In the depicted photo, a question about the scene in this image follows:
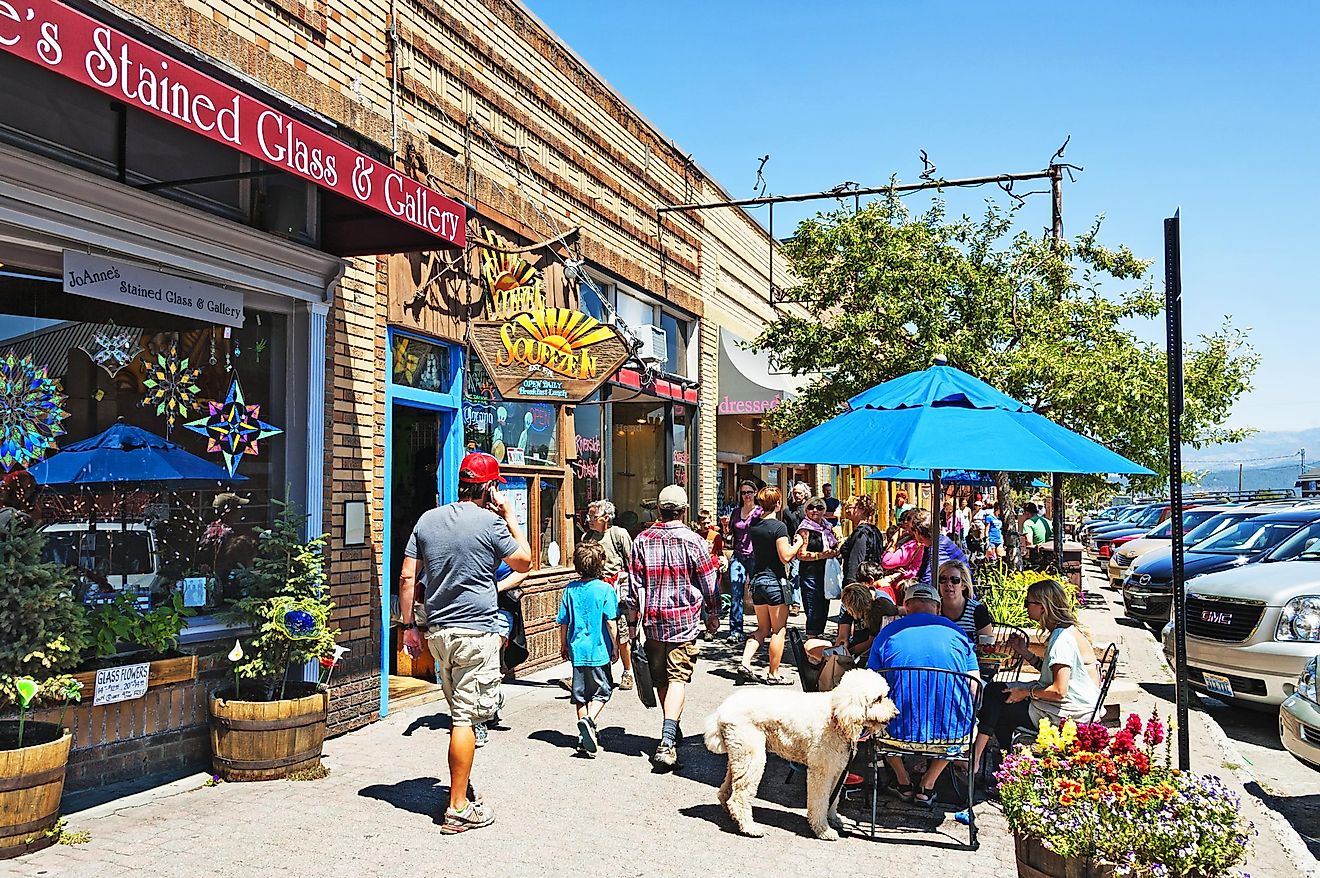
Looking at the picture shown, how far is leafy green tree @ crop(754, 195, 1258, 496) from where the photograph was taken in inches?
475

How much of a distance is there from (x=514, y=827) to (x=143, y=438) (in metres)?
3.27

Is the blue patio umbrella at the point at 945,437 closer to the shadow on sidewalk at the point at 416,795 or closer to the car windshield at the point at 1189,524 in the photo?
the shadow on sidewalk at the point at 416,795

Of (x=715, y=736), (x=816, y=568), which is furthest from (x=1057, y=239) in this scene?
(x=715, y=736)

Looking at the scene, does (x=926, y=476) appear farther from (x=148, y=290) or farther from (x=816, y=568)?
(x=148, y=290)

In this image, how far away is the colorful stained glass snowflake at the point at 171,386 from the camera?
6328 millimetres

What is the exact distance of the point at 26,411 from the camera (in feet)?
18.5

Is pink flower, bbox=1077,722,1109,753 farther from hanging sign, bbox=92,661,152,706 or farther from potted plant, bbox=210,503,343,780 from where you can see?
hanging sign, bbox=92,661,152,706

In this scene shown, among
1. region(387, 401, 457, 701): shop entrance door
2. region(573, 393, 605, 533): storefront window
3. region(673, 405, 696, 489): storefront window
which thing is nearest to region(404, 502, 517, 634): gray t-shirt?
region(387, 401, 457, 701): shop entrance door

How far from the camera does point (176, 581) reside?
251 inches

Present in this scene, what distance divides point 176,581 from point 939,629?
464 centimetres

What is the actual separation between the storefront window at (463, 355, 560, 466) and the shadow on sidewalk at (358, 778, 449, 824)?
370 cm

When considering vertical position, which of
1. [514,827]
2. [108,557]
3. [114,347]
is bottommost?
[514,827]

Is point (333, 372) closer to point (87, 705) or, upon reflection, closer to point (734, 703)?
point (87, 705)

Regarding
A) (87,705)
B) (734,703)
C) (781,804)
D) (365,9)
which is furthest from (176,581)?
(365,9)
